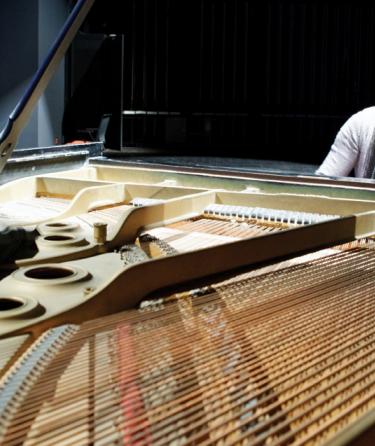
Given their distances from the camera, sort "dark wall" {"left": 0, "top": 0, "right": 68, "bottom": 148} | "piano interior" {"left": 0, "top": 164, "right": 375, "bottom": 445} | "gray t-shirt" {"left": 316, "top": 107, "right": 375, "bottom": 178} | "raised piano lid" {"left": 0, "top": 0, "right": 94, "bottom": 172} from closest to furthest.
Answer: "piano interior" {"left": 0, "top": 164, "right": 375, "bottom": 445}
"raised piano lid" {"left": 0, "top": 0, "right": 94, "bottom": 172}
"gray t-shirt" {"left": 316, "top": 107, "right": 375, "bottom": 178}
"dark wall" {"left": 0, "top": 0, "right": 68, "bottom": 148}

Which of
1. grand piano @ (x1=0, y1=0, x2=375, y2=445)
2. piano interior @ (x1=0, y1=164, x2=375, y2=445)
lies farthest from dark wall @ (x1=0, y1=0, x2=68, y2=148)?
piano interior @ (x1=0, y1=164, x2=375, y2=445)

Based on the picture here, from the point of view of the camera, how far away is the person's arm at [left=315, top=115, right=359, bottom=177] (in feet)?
14.4

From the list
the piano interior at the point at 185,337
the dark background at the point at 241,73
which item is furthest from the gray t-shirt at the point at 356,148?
the dark background at the point at 241,73

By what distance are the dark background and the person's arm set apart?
385cm

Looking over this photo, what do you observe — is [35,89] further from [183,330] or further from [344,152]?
[344,152]

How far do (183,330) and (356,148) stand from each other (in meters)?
3.34

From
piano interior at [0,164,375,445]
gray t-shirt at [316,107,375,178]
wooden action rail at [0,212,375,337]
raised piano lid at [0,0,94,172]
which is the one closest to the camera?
piano interior at [0,164,375,445]

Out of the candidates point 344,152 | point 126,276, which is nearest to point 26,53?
point 344,152

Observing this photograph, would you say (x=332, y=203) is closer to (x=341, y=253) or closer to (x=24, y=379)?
(x=341, y=253)

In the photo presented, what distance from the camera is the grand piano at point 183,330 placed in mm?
941

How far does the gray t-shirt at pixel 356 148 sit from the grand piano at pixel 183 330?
1871 mm

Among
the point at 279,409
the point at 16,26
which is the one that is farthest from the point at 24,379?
the point at 16,26

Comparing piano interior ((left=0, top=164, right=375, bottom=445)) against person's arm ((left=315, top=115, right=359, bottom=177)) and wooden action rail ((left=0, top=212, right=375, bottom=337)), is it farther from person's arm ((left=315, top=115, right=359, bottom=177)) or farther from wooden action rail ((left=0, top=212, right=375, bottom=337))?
person's arm ((left=315, top=115, right=359, bottom=177))

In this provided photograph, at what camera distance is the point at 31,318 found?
4.38 feet
